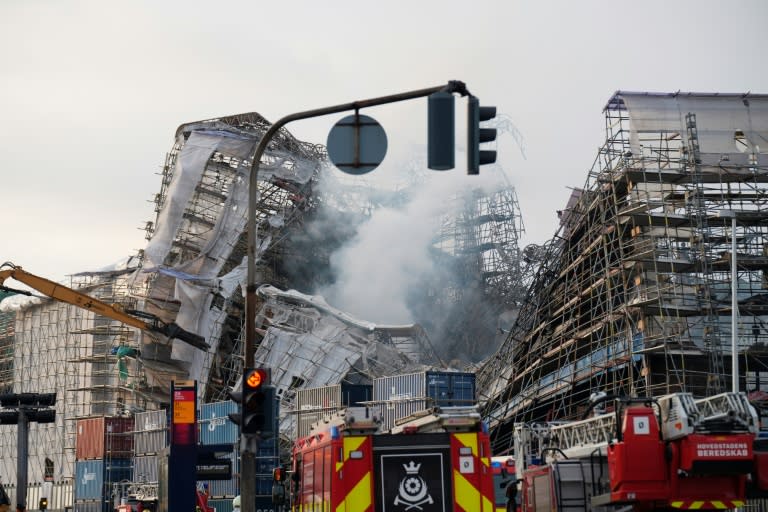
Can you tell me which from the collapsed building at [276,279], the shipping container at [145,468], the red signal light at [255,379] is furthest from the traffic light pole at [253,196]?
the collapsed building at [276,279]

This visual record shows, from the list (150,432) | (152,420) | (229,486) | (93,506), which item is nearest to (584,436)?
(229,486)

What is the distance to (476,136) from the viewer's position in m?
15.6

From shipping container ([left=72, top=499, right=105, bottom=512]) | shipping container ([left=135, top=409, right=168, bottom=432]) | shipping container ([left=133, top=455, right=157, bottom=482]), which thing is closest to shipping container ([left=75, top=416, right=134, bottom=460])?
shipping container ([left=135, top=409, right=168, bottom=432])

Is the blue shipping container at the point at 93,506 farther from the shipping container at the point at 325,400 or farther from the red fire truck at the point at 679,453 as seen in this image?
the red fire truck at the point at 679,453

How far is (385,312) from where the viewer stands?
72.2 m

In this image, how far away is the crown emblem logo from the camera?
19.4m

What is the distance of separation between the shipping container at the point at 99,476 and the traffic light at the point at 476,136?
4760 cm

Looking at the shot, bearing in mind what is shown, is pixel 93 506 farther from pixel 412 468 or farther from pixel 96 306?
pixel 412 468

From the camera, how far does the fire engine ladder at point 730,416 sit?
16.5 m

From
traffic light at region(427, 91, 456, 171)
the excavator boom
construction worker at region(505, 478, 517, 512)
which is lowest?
construction worker at region(505, 478, 517, 512)

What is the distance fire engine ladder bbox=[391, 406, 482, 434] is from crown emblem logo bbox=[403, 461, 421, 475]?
53 cm

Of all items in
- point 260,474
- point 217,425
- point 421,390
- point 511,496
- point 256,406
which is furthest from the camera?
point 217,425

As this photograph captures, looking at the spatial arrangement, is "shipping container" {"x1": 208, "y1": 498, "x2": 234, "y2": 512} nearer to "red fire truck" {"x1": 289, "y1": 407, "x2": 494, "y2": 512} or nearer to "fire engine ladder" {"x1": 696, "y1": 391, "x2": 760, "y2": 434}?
"red fire truck" {"x1": 289, "y1": 407, "x2": 494, "y2": 512}

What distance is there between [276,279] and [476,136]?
58.6 metres
